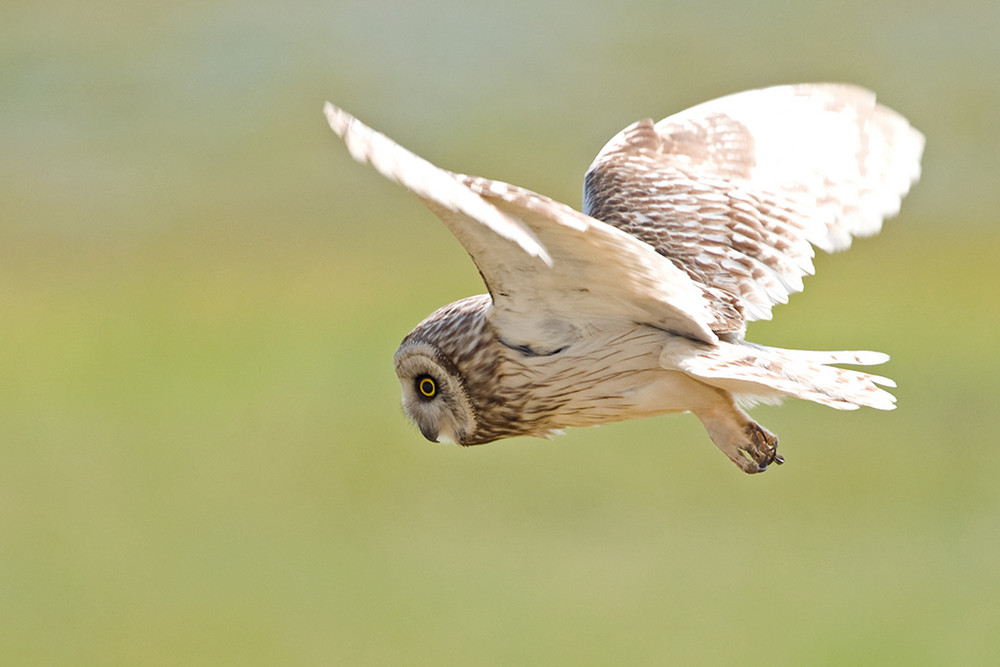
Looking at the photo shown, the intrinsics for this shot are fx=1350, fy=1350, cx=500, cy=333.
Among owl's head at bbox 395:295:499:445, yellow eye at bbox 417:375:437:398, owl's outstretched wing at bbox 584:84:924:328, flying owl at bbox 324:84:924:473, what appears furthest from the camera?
owl's outstretched wing at bbox 584:84:924:328

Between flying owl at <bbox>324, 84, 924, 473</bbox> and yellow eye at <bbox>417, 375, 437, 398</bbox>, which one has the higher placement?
flying owl at <bbox>324, 84, 924, 473</bbox>

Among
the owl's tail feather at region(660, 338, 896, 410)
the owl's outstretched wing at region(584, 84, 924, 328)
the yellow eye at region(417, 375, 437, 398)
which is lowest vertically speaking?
the yellow eye at region(417, 375, 437, 398)

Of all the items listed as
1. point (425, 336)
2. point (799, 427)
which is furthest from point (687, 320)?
point (799, 427)

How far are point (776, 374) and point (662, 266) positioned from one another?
0.24 m

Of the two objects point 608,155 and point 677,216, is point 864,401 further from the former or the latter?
point 608,155

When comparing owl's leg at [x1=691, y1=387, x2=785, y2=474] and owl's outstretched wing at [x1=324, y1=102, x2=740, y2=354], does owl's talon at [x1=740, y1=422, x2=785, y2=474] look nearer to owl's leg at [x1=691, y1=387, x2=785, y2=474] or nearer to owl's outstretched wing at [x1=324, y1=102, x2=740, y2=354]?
owl's leg at [x1=691, y1=387, x2=785, y2=474]

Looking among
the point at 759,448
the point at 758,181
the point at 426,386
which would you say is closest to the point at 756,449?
the point at 759,448

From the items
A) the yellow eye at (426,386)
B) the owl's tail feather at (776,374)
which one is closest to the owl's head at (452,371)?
the yellow eye at (426,386)

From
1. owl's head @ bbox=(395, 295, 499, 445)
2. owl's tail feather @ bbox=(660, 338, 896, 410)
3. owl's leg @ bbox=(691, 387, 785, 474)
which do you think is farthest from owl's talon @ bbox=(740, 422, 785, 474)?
owl's head @ bbox=(395, 295, 499, 445)

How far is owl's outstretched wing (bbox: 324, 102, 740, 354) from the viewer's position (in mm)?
1623

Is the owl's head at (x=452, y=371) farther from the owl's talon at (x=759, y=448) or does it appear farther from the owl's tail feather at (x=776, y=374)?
the owl's talon at (x=759, y=448)

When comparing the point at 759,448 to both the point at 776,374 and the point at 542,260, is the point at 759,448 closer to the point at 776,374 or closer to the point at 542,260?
the point at 776,374

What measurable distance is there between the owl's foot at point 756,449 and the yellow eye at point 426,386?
20.5 inches

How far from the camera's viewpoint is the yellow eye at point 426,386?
2279mm
